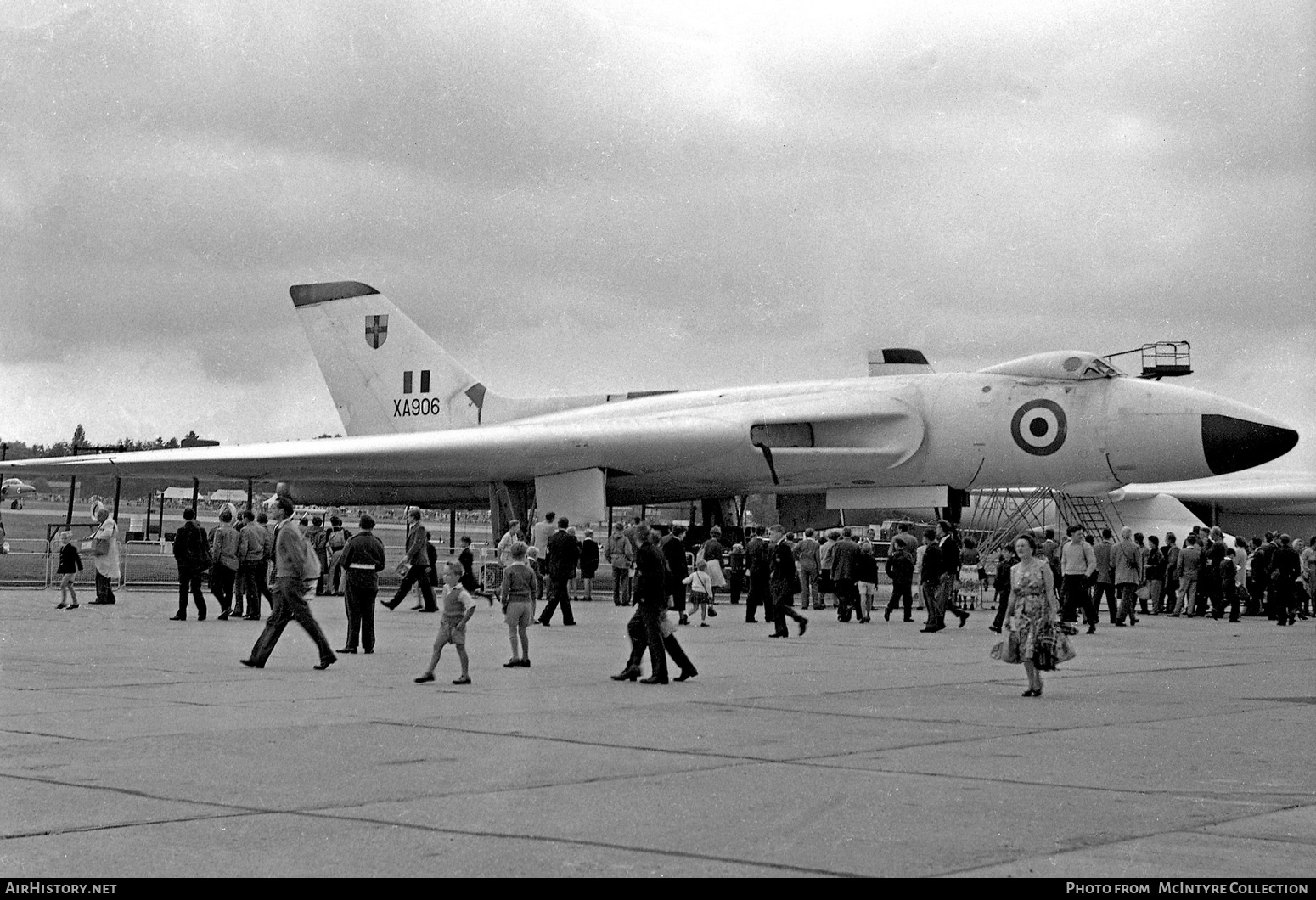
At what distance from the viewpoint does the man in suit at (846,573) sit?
20.1 m

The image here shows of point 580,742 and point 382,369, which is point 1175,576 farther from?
point 580,742

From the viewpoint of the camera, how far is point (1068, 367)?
2439cm

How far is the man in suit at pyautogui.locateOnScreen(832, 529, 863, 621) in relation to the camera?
20.1 meters

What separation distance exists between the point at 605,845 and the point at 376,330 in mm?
28313

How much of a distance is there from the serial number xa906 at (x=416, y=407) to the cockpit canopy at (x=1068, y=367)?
525 inches

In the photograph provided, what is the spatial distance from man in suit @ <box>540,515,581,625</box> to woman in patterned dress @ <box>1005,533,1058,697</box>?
7618 millimetres

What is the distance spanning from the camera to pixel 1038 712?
10047mm

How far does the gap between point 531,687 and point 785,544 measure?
21.8 feet

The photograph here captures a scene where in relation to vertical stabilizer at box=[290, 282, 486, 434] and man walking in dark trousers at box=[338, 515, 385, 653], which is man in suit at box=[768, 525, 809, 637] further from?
vertical stabilizer at box=[290, 282, 486, 434]

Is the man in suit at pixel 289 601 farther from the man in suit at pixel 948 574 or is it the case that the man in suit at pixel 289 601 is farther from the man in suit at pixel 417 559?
the man in suit at pixel 948 574

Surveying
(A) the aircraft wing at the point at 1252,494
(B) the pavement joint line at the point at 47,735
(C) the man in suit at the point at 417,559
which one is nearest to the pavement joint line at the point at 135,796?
(B) the pavement joint line at the point at 47,735

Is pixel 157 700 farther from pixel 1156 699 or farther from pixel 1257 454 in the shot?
pixel 1257 454

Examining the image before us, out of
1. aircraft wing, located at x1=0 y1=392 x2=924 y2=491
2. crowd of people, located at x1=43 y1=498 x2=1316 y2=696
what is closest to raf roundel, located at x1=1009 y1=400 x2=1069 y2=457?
aircraft wing, located at x1=0 y1=392 x2=924 y2=491

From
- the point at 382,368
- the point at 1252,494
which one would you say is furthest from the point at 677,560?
the point at 1252,494
